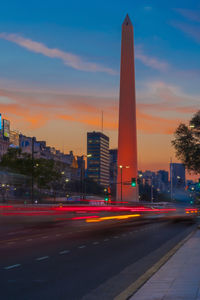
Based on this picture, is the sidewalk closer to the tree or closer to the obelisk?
the tree

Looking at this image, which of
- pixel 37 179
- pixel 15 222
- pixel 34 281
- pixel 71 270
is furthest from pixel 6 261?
pixel 37 179

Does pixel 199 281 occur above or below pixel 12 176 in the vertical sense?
below

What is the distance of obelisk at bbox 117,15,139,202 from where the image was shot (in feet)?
301

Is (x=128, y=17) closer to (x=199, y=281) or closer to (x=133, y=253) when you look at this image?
(x=133, y=253)

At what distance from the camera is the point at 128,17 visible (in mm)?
93062

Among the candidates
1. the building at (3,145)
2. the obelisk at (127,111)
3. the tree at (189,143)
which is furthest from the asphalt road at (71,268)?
the building at (3,145)

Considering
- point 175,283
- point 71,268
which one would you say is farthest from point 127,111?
point 175,283

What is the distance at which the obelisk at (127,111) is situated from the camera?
91750mm

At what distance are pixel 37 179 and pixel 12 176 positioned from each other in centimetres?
7467

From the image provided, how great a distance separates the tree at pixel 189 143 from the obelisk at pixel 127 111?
57.9 m

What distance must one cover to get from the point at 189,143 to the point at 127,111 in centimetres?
6011

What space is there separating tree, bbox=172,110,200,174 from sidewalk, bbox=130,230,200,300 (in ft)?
63.7

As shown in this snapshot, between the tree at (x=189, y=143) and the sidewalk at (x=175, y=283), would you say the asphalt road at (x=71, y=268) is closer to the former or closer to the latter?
the sidewalk at (x=175, y=283)

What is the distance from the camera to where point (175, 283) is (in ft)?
34.7
